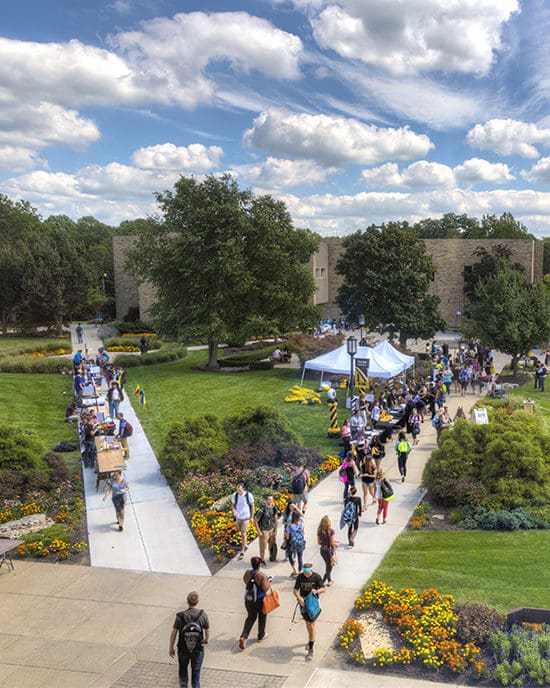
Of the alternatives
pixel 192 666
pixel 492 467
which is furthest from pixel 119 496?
pixel 492 467

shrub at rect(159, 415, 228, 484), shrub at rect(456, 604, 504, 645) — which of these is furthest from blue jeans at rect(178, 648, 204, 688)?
shrub at rect(159, 415, 228, 484)

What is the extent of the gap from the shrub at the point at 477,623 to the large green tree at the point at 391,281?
107 ft

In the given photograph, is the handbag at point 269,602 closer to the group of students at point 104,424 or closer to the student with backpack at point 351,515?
the student with backpack at point 351,515

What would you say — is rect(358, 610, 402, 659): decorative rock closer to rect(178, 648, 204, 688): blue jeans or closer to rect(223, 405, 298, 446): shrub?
rect(178, 648, 204, 688): blue jeans

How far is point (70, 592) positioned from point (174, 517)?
353 cm

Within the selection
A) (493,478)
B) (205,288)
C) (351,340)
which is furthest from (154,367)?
(493,478)

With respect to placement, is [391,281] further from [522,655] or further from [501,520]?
[522,655]

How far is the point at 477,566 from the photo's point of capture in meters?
10.1

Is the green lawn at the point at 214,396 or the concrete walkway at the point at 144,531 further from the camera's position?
the green lawn at the point at 214,396

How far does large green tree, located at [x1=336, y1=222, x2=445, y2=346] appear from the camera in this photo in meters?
40.7

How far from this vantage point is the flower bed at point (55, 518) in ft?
36.7

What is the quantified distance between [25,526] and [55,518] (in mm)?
653

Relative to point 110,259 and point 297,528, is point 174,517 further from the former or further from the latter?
point 110,259

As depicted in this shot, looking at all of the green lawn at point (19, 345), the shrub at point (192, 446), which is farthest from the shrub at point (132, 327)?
the shrub at point (192, 446)
